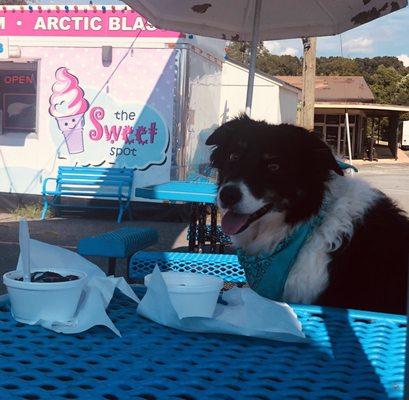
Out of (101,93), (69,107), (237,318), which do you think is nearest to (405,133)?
(101,93)

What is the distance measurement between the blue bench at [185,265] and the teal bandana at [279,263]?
0.66 m

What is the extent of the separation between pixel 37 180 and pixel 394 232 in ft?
30.5

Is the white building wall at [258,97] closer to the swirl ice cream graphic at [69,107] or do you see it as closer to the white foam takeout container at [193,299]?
the swirl ice cream graphic at [69,107]

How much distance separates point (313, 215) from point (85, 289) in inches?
50.1

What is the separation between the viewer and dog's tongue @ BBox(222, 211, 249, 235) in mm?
2881

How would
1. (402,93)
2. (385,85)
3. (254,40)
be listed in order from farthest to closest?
(385,85)
(402,93)
(254,40)

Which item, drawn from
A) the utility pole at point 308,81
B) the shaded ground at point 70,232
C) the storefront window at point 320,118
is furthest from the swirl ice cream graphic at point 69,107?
the storefront window at point 320,118

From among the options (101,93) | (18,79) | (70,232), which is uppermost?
(18,79)

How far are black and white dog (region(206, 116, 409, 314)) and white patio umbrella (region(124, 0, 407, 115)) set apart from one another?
1.54 meters

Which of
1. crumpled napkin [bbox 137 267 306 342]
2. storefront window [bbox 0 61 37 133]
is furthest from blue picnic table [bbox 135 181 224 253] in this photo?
storefront window [bbox 0 61 37 133]

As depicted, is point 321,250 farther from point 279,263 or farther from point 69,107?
point 69,107

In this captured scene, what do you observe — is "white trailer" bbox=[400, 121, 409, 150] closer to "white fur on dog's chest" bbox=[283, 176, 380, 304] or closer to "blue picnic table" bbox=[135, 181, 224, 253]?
"blue picnic table" bbox=[135, 181, 224, 253]

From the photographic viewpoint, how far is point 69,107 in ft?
35.2

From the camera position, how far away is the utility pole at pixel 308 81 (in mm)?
11547
